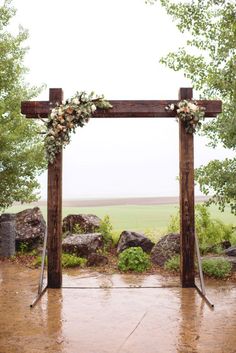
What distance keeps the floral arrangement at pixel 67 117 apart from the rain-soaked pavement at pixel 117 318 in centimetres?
265

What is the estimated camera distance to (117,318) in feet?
23.4

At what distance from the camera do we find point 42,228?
14.3 metres

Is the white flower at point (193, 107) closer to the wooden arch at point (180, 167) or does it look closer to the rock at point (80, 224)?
the wooden arch at point (180, 167)

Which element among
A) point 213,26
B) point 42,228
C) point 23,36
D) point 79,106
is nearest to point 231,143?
point 213,26

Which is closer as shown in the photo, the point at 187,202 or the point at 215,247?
the point at 187,202

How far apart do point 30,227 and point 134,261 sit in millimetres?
4133

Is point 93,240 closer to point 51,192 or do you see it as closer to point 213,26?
point 51,192

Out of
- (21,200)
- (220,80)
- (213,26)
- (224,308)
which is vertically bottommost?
(224,308)

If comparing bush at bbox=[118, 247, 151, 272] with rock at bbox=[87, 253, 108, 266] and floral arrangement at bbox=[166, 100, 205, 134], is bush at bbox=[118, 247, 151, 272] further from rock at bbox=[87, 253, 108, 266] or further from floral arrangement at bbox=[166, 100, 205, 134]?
floral arrangement at bbox=[166, 100, 205, 134]

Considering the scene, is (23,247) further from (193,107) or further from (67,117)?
(193,107)

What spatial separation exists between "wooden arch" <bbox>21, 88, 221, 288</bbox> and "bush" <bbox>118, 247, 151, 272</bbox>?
211 cm

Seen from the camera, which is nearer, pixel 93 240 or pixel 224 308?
pixel 224 308

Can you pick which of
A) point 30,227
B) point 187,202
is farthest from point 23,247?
point 187,202

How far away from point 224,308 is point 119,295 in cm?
193
